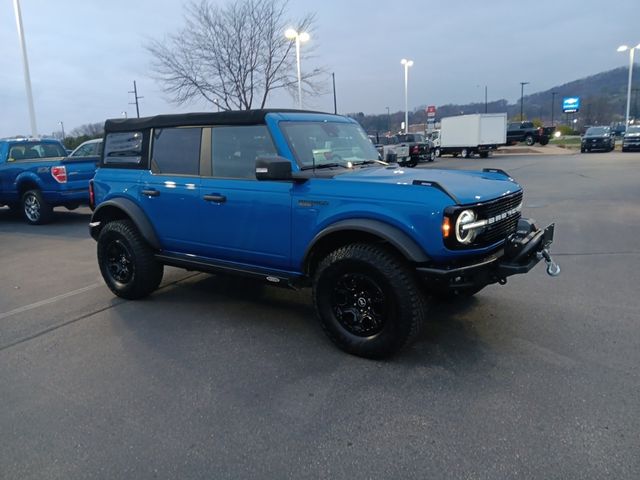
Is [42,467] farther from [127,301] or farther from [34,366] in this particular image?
[127,301]

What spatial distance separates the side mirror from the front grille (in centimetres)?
143

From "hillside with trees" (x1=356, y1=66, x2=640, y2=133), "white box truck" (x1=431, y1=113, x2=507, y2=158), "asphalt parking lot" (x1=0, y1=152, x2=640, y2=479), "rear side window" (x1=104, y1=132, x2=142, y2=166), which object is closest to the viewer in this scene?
"asphalt parking lot" (x1=0, y1=152, x2=640, y2=479)

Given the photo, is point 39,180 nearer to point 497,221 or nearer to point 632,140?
point 497,221

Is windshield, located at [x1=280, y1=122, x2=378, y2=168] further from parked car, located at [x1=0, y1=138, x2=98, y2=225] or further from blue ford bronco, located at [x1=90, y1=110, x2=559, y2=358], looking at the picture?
parked car, located at [x1=0, y1=138, x2=98, y2=225]

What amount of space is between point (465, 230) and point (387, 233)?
0.54 meters

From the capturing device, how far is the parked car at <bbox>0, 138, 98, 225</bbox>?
10.5m

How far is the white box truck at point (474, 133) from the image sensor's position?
32.0 metres

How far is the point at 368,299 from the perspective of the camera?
368 cm

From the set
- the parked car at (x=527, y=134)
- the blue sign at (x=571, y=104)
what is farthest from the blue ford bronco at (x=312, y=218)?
the blue sign at (x=571, y=104)

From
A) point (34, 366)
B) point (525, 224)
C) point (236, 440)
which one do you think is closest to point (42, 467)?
point (236, 440)

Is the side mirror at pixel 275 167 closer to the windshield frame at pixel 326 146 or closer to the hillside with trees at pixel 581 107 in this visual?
the windshield frame at pixel 326 146

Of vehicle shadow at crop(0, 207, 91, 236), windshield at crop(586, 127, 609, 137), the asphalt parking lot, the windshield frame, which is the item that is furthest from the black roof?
windshield at crop(586, 127, 609, 137)

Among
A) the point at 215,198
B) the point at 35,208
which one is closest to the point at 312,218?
the point at 215,198

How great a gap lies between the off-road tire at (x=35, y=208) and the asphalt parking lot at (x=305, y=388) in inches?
232
